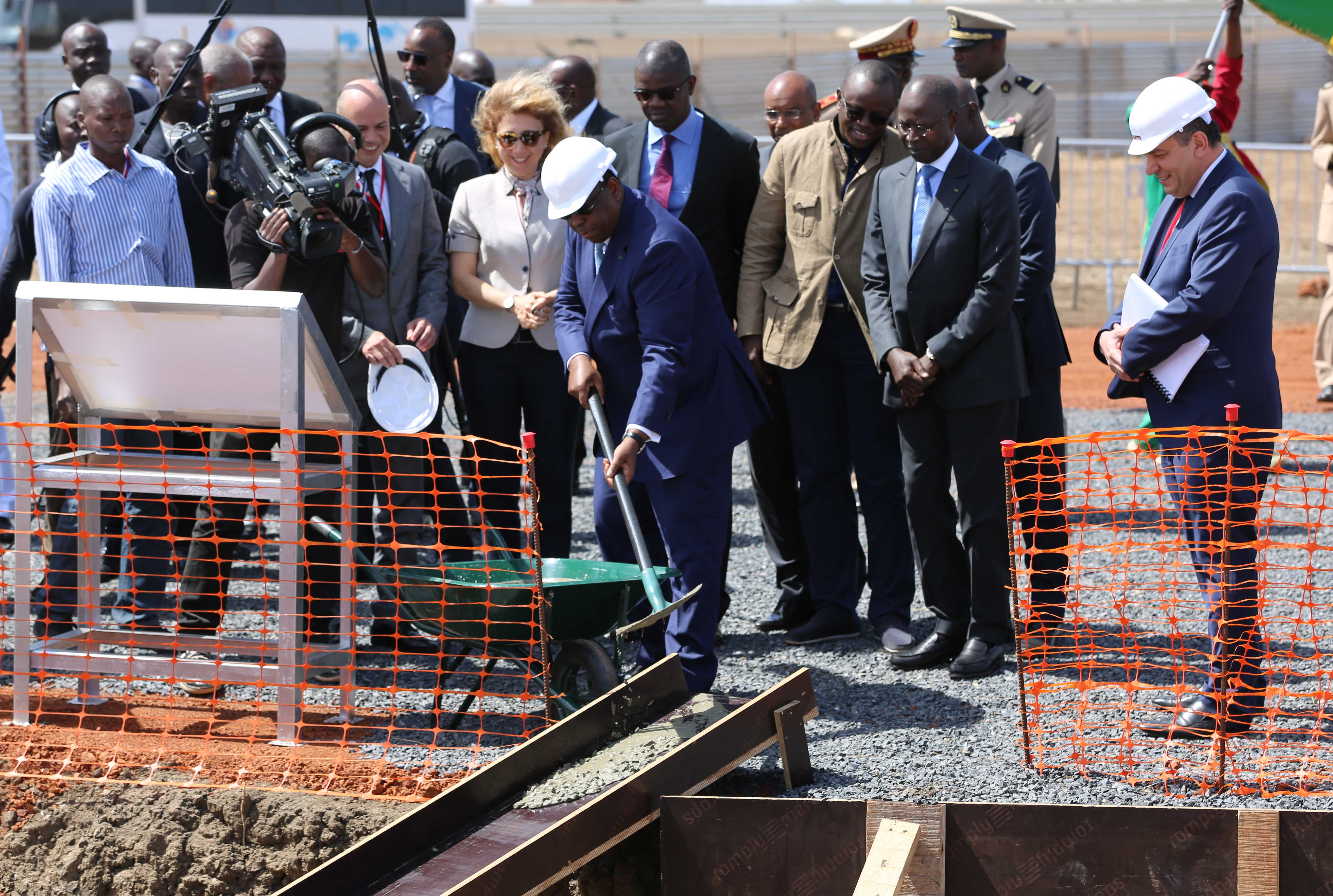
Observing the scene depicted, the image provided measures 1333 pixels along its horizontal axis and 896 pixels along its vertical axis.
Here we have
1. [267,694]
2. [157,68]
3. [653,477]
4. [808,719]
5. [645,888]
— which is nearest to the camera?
[645,888]

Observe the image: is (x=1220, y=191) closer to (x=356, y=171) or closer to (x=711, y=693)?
(x=711, y=693)

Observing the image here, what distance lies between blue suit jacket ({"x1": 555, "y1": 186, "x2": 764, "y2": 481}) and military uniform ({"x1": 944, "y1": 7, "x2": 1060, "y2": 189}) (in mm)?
2651

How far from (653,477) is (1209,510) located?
6.30ft

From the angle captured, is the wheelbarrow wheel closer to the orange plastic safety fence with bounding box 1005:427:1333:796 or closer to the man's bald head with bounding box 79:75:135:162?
the orange plastic safety fence with bounding box 1005:427:1333:796

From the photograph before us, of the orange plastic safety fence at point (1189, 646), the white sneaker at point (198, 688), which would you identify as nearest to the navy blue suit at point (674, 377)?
the orange plastic safety fence at point (1189, 646)

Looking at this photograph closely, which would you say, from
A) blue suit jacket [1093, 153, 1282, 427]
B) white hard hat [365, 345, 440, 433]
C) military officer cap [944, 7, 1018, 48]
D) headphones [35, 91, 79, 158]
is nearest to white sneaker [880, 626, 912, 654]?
blue suit jacket [1093, 153, 1282, 427]

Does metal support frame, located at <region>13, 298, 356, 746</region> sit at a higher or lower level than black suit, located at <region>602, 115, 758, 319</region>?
lower

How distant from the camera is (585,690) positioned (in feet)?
19.3

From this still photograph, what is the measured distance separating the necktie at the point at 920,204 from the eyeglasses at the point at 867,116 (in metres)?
0.36

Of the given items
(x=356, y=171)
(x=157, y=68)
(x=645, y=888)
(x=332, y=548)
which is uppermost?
(x=157, y=68)

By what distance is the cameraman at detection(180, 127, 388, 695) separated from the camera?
5535 millimetres

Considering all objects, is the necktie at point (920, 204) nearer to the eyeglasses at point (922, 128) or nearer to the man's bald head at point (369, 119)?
the eyeglasses at point (922, 128)

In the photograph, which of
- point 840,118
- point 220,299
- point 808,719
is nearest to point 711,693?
point 808,719

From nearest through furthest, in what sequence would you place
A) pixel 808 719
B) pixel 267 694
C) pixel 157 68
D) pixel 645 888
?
1. pixel 645 888
2. pixel 808 719
3. pixel 267 694
4. pixel 157 68
